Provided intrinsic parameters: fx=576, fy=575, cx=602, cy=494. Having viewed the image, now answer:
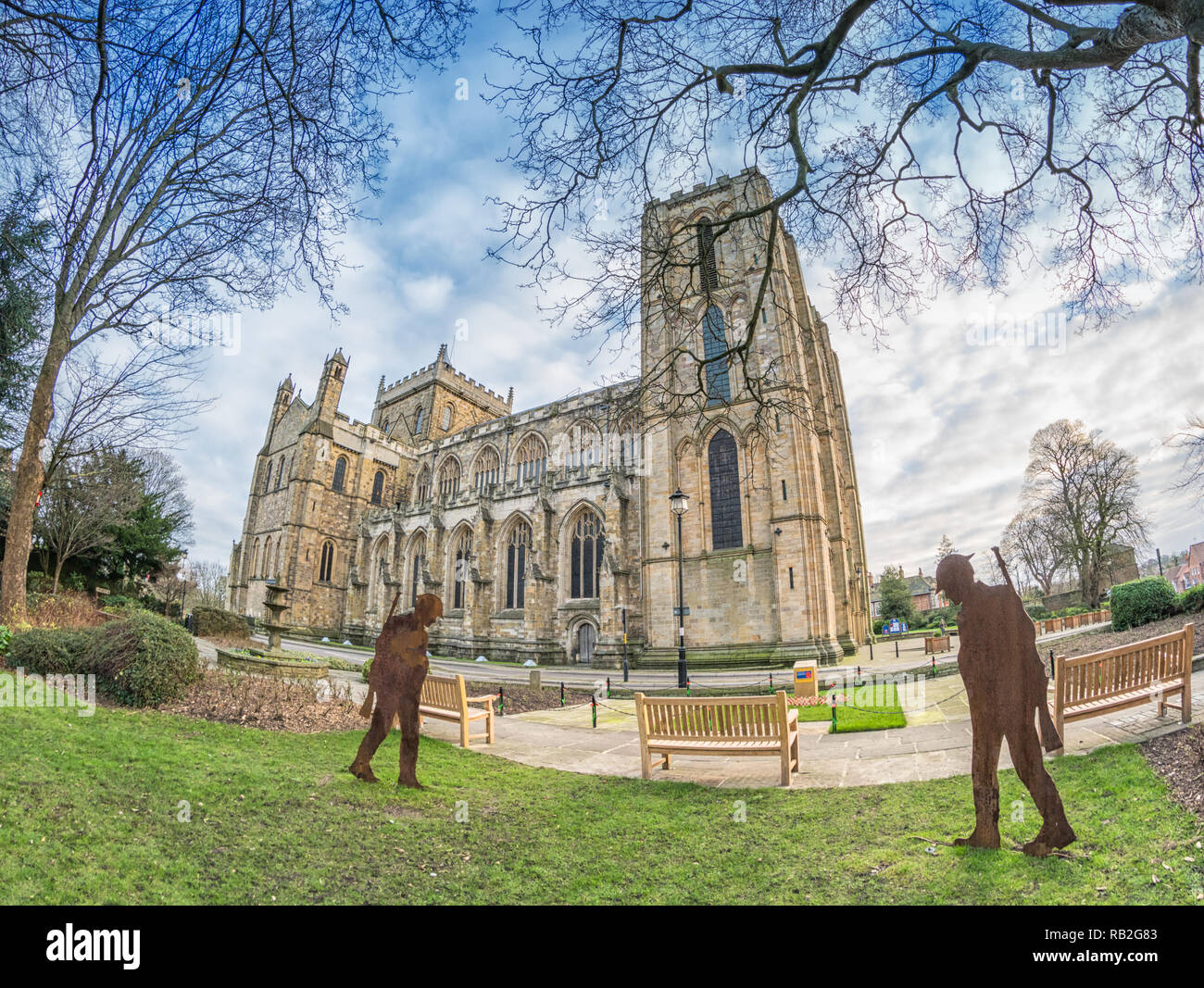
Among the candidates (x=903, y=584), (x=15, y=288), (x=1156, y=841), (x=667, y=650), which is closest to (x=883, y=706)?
(x=1156, y=841)

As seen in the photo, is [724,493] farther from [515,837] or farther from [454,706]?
[515,837]

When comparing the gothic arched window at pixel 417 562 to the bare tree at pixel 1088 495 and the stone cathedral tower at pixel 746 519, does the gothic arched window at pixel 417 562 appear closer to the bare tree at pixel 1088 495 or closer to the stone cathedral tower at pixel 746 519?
the stone cathedral tower at pixel 746 519

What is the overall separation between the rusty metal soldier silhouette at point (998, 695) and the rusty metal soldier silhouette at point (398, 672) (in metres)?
4.42

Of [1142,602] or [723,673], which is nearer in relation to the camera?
[1142,602]

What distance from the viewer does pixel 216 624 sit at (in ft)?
76.3

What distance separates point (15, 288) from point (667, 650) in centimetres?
2104

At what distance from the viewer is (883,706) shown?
9.74m

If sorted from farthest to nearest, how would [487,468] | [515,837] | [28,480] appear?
1. [487,468]
2. [28,480]
3. [515,837]

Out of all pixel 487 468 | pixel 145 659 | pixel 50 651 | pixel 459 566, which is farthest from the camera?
pixel 487 468

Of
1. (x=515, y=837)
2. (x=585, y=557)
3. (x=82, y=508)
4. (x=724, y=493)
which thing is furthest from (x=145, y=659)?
(x=585, y=557)

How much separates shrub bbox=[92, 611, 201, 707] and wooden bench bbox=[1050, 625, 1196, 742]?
10767 mm

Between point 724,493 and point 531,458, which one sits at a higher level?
point 531,458

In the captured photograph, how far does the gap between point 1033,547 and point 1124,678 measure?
47882 mm
